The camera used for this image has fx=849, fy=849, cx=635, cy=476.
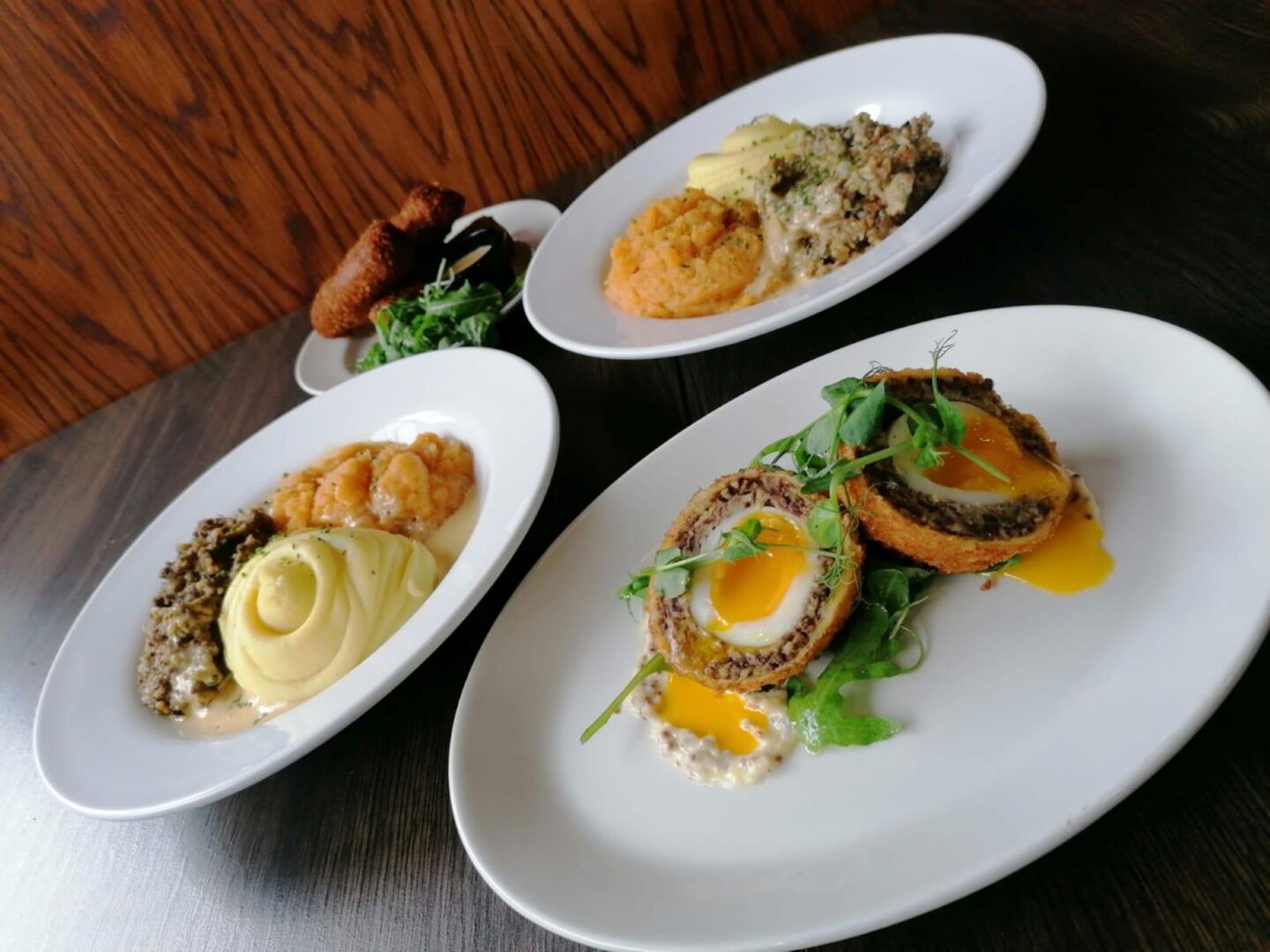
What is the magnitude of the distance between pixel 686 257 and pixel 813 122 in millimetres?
755

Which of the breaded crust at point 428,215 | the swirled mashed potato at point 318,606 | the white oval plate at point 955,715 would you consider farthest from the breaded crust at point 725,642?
the breaded crust at point 428,215

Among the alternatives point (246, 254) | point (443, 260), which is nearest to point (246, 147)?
point (246, 254)

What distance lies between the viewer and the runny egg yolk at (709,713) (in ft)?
4.34

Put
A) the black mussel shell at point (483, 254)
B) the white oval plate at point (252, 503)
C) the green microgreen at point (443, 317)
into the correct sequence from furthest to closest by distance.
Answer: the black mussel shell at point (483, 254), the green microgreen at point (443, 317), the white oval plate at point (252, 503)

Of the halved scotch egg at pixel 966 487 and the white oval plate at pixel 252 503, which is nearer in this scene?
the halved scotch egg at pixel 966 487

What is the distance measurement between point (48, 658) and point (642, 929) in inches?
81.8

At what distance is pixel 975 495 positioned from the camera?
1.35 m

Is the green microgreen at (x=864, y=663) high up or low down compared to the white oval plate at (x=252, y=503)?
down

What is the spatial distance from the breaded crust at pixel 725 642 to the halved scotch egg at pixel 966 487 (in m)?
0.08

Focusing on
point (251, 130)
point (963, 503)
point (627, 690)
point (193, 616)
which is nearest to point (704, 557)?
point (627, 690)

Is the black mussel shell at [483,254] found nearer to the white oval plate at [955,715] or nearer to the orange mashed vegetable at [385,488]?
the orange mashed vegetable at [385,488]

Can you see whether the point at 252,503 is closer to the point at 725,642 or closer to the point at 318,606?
the point at 318,606

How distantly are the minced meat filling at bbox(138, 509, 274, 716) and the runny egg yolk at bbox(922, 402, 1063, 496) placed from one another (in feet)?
5.14

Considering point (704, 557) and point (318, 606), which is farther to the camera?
point (318, 606)
